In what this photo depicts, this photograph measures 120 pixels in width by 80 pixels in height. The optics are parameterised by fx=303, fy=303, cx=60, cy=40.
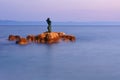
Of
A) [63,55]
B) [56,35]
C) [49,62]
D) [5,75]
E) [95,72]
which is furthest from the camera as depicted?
[56,35]

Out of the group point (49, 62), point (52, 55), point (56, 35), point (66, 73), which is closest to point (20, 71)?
point (66, 73)

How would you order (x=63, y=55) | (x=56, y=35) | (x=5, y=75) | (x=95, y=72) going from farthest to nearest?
(x=56, y=35) < (x=63, y=55) < (x=95, y=72) < (x=5, y=75)

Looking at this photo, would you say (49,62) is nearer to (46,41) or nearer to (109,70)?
(109,70)

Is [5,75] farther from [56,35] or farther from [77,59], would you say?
[56,35]

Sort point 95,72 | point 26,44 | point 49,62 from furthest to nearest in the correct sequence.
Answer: point 26,44 → point 49,62 → point 95,72

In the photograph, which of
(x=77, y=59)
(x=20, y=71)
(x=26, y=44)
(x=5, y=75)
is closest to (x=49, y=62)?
(x=77, y=59)

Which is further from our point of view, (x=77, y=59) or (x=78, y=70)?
(x=77, y=59)

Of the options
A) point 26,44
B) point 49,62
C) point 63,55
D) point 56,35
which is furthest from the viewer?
point 56,35

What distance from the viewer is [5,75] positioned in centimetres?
2430

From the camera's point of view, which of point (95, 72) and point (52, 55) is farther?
point (52, 55)

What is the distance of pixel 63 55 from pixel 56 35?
17.1 meters

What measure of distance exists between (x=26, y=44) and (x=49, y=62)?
16908 millimetres

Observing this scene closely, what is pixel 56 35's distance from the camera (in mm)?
54281

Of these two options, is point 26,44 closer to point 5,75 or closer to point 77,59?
point 77,59
